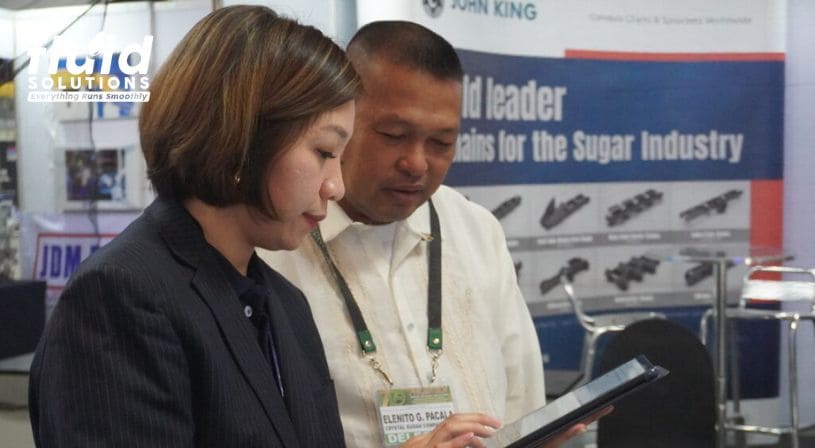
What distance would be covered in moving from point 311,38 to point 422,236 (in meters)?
0.66

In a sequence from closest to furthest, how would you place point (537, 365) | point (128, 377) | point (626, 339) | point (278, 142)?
1. point (128, 377)
2. point (278, 142)
3. point (537, 365)
4. point (626, 339)

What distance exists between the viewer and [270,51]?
125 centimetres

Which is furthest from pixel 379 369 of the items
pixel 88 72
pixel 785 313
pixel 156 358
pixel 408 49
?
pixel 785 313

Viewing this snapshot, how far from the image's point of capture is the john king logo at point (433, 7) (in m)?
4.54

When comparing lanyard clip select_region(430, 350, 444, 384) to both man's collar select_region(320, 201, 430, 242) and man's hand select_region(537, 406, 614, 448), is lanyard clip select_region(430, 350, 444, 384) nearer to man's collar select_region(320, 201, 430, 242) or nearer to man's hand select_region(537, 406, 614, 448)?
man's collar select_region(320, 201, 430, 242)

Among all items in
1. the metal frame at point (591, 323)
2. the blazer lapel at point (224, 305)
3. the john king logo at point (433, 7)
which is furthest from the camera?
the metal frame at point (591, 323)

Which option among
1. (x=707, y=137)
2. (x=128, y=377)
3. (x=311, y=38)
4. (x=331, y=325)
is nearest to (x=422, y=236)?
(x=331, y=325)

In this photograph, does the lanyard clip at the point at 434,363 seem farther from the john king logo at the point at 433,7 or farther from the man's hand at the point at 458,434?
the john king logo at the point at 433,7

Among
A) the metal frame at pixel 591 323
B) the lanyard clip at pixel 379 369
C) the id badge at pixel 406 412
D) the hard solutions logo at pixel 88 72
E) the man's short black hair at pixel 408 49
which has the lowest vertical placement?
the metal frame at pixel 591 323

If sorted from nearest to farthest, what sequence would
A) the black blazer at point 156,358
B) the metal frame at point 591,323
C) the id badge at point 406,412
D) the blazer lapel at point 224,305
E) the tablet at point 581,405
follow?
the black blazer at point 156,358, the blazer lapel at point 224,305, the tablet at point 581,405, the id badge at point 406,412, the metal frame at point 591,323

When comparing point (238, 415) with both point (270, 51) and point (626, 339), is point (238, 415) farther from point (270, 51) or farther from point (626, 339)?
point (626, 339)

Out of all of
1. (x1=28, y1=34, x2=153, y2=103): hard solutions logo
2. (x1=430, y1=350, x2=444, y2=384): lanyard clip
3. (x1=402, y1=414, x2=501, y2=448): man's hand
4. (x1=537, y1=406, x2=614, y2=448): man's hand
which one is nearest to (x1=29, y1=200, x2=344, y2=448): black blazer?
(x1=402, y1=414, x2=501, y2=448): man's hand

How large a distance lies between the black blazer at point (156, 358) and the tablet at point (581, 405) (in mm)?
290

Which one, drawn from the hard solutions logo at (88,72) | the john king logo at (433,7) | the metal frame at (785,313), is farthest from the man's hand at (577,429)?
the metal frame at (785,313)
